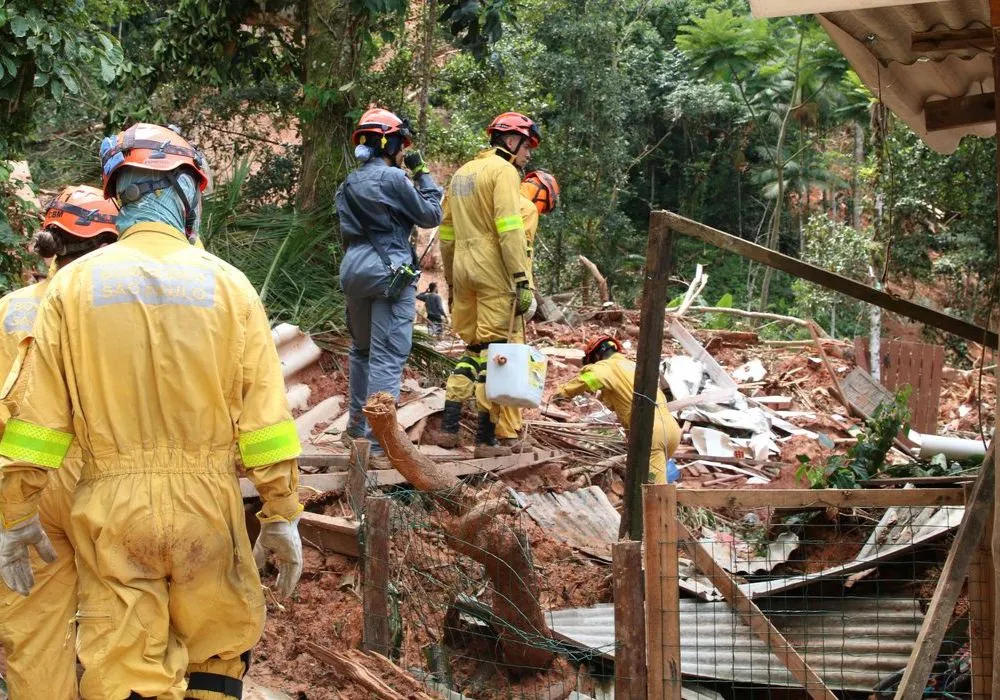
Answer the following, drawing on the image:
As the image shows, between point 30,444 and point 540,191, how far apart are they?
574cm

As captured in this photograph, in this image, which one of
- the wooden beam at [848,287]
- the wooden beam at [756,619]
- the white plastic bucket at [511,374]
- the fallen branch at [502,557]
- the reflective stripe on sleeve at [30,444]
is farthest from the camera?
the white plastic bucket at [511,374]

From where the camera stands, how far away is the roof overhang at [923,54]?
13.6 feet

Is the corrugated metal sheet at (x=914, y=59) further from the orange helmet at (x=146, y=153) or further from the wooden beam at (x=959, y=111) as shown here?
the orange helmet at (x=146, y=153)

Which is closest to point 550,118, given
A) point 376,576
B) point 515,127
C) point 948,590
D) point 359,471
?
point 515,127

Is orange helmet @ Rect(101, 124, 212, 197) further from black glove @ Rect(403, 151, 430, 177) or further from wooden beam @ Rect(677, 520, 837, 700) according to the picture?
black glove @ Rect(403, 151, 430, 177)

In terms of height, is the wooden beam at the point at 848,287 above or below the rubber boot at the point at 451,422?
above

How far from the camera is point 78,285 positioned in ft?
10.6

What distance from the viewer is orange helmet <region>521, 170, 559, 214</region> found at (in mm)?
8312

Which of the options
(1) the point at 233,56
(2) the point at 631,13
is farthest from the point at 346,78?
(2) the point at 631,13

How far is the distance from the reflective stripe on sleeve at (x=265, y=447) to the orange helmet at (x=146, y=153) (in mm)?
912

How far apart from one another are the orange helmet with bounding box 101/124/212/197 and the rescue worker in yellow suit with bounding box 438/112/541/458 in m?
3.98

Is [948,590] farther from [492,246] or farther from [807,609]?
[492,246]

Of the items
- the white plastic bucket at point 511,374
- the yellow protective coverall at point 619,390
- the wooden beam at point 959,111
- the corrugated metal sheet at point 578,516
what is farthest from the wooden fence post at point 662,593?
the yellow protective coverall at point 619,390

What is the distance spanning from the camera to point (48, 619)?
3.64 meters
